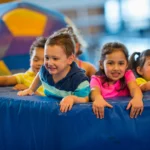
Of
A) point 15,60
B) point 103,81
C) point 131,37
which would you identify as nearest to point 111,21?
point 131,37

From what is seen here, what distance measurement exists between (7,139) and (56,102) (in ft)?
0.99

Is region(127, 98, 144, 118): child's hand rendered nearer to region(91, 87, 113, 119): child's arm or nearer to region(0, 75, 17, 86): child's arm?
region(91, 87, 113, 119): child's arm

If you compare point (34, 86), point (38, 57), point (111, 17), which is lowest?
point (34, 86)

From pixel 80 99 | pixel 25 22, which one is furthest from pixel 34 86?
pixel 25 22

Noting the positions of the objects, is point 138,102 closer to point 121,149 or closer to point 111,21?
point 121,149

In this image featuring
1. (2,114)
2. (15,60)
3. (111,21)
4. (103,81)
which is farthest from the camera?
(111,21)

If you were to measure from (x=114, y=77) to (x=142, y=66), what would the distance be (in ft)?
0.75

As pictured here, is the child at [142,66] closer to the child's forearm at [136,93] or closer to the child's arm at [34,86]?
the child's forearm at [136,93]

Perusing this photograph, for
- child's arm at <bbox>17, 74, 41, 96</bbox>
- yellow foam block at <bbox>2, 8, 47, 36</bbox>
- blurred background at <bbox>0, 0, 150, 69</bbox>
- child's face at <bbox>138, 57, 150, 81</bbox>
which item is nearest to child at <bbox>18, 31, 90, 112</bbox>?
child's arm at <bbox>17, 74, 41, 96</bbox>

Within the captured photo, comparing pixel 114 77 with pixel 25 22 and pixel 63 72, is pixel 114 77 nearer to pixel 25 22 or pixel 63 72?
pixel 63 72

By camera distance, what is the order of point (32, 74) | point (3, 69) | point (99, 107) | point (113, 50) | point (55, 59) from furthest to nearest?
point (3, 69) → point (32, 74) → point (113, 50) → point (55, 59) → point (99, 107)

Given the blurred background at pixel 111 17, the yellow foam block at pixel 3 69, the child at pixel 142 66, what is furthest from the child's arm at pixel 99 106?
the blurred background at pixel 111 17

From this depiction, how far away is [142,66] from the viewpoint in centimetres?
177

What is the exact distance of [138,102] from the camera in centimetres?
139
